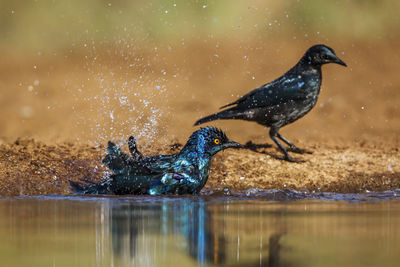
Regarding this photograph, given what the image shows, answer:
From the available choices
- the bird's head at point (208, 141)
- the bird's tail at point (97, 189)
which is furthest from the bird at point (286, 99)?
the bird's tail at point (97, 189)

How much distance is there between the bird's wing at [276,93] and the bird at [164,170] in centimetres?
228

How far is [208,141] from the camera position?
8.29 meters

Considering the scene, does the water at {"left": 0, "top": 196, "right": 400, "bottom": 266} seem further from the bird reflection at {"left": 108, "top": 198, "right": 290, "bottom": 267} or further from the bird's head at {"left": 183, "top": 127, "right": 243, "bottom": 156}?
the bird's head at {"left": 183, "top": 127, "right": 243, "bottom": 156}

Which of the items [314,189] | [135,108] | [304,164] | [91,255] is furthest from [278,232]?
[135,108]

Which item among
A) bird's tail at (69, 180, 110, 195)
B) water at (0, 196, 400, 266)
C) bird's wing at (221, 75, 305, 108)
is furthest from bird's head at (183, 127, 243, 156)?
bird's wing at (221, 75, 305, 108)

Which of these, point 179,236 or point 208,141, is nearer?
point 179,236

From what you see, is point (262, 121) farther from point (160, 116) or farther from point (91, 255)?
point (91, 255)

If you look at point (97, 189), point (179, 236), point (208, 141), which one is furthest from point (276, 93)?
point (179, 236)

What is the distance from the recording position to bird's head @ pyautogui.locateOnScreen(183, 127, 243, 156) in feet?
27.0

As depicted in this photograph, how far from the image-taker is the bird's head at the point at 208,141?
27.0 feet

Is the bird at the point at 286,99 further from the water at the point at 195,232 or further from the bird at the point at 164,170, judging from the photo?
the water at the point at 195,232

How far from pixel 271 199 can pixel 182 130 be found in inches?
209

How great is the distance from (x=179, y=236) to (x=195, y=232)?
0.20m

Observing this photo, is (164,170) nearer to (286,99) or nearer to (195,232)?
(195,232)
